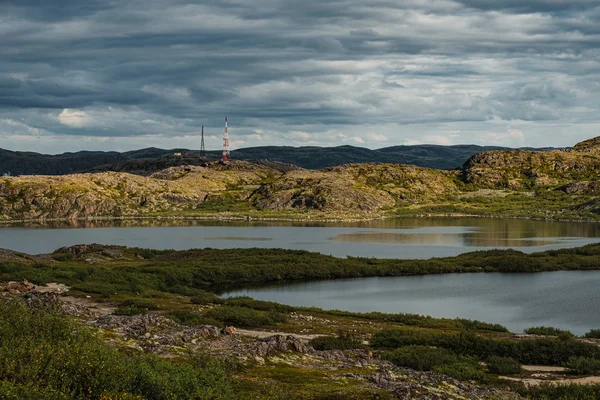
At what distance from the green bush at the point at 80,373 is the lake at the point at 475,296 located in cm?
4853

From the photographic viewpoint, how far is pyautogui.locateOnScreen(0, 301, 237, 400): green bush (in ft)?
72.1

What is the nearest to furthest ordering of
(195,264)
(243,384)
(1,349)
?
(1,349)
(243,384)
(195,264)

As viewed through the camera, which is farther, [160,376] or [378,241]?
[378,241]

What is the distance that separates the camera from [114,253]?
389 feet

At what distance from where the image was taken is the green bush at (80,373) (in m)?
22.0

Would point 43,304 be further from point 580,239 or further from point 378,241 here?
point 580,239

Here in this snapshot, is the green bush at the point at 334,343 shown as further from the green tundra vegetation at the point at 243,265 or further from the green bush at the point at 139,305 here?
the green tundra vegetation at the point at 243,265

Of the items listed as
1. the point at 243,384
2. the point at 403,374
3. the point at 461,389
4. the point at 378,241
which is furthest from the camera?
the point at 378,241

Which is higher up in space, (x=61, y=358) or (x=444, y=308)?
(x=61, y=358)

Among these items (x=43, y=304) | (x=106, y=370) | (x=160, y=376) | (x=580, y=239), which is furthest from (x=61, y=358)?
(x=580, y=239)

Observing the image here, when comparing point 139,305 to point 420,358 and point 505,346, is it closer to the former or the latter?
point 420,358

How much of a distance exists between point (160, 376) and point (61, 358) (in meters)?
3.73

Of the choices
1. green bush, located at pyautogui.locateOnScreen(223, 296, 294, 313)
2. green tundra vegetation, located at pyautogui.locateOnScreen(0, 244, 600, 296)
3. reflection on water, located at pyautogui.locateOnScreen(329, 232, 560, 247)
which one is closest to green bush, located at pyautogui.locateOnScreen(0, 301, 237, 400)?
green bush, located at pyautogui.locateOnScreen(223, 296, 294, 313)

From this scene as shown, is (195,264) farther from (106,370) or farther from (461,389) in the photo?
(106,370)
